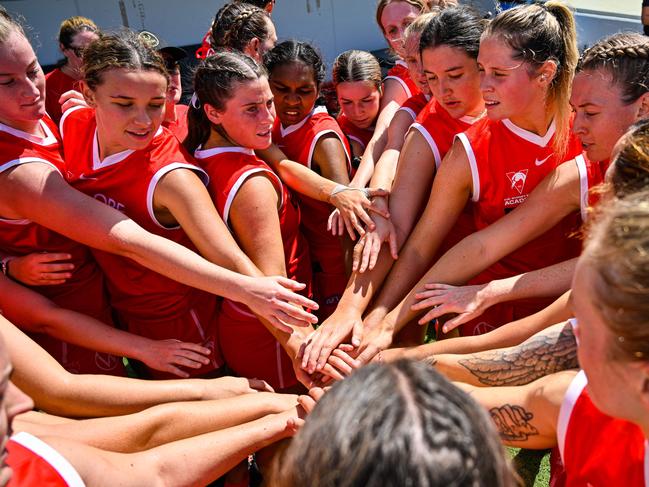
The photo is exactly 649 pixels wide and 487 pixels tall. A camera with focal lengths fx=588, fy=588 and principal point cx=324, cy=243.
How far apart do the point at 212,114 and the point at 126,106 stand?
406mm

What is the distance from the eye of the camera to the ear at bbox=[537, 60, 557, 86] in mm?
2426

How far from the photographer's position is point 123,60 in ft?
7.93

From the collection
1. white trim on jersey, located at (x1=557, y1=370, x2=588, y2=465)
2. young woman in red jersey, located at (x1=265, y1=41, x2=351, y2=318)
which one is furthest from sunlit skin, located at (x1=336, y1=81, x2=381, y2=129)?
white trim on jersey, located at (x1=557, y1=370, x2=588, y2=465)

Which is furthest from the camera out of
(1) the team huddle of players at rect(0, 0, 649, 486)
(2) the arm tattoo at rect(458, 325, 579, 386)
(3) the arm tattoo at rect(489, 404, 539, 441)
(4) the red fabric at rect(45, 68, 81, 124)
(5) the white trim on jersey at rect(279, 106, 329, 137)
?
(4) the red fabric at rect(45, 68, 81, 124)

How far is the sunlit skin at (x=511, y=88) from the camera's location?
2.42 m

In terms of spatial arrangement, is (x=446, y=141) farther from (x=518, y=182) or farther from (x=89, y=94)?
(x=89, y=94)

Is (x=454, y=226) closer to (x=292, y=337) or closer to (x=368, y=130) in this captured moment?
(x=292, y=337)

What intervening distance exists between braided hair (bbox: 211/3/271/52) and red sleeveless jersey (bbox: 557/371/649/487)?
2976 millimetres

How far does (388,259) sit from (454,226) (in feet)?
1.19

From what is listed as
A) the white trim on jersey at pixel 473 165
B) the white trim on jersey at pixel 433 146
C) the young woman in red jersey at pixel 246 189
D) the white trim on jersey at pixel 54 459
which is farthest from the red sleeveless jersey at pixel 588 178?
the white trim on jersey at pixel 54 459

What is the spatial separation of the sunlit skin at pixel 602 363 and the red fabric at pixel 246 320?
A: 5.36ft

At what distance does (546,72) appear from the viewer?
2.44 metres

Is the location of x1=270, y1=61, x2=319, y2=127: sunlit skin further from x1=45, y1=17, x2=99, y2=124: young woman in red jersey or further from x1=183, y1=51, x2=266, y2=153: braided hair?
x1=45, y1=17, x2=99, y2=124: young woman in red jersey

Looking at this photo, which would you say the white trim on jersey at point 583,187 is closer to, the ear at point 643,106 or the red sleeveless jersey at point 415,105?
the ear at point 643,106
